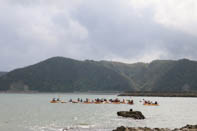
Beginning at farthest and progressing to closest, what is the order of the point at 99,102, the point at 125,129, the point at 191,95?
1. the point at 191,95
2. the point at 99,102
3. the point at 125,129

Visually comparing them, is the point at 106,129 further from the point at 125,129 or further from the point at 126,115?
the point at 126,115

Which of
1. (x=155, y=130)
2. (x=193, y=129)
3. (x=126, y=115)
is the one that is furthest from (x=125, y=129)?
(x=126, y=115)

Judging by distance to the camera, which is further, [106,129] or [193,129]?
[106,129]

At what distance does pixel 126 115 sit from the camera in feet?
161

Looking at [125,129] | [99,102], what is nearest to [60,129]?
[125,129]

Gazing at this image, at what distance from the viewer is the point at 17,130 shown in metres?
36.8

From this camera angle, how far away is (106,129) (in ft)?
120

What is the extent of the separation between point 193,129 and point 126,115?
19.9 m

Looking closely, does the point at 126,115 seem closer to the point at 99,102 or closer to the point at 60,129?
the point at 60,129

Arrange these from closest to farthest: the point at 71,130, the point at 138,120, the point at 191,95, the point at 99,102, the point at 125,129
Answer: the point at 125,129 < the point at 71,130 < the point at 138,120 < the point at 99,102 < the point at 191,95

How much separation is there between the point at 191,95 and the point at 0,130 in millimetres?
176905

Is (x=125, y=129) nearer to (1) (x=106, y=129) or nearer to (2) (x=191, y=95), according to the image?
(1) (x=106, y=129)

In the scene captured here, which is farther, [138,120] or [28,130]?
[138,120]

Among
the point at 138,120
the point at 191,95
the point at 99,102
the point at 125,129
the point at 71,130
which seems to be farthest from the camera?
the point at 191,95
